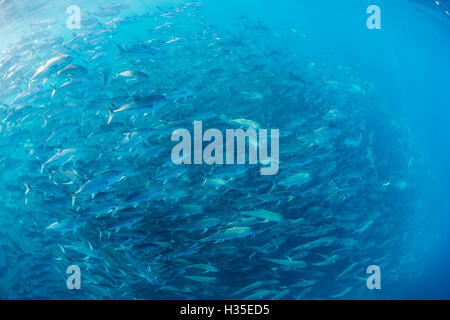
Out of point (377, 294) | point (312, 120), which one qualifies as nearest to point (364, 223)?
point (312, 120)

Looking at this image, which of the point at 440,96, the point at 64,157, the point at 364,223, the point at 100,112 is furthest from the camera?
the point at 440,96

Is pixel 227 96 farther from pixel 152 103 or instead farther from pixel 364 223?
pixel 364 223

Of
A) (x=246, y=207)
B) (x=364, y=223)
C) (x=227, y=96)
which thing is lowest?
(x=364, y=223)

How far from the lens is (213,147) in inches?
203

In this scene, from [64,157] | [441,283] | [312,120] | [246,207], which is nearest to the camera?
[64,157]

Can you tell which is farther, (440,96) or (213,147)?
(440,96)

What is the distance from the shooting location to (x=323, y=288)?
760cm

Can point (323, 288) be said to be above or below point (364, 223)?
below

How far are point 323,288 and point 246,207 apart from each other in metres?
4.41
